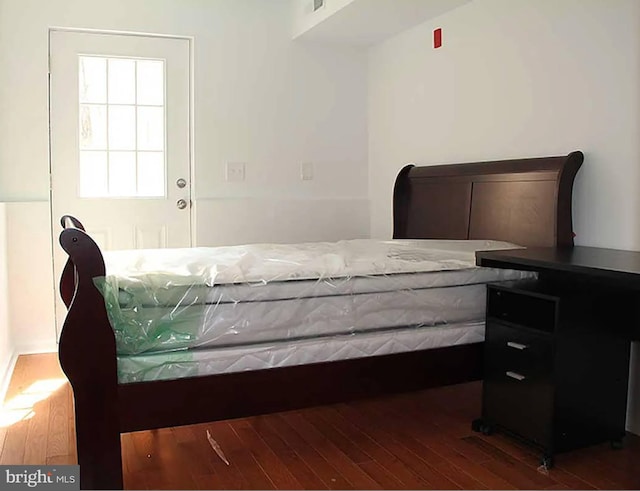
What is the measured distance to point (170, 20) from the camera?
13.6 ft

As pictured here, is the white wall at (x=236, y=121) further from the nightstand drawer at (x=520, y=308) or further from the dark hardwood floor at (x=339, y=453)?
the nightstand drawer at (x=520, y=308)

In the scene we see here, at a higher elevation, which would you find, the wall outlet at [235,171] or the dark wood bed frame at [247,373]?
the wall outlet at [235,171]

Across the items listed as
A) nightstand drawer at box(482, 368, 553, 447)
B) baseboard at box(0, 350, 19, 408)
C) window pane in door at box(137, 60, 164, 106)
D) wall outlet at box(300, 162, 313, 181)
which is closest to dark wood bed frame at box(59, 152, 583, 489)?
nightstand drawer at box(482, 368, 553, 447)

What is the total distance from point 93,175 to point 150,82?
0.70m

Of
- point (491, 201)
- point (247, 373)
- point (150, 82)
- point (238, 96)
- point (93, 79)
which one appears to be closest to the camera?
point (247, 373)

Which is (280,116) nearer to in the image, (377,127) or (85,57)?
(377,127)

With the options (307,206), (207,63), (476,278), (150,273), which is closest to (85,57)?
(207,63)

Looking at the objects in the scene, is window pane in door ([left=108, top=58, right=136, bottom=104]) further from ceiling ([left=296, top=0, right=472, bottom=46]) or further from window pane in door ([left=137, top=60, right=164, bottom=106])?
ceiling ([left=296, top=0, right=472, bottom=46])

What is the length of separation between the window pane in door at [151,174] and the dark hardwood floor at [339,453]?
158cm

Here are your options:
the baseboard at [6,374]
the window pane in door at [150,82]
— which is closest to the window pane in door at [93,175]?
the window pane in door at [150,82]

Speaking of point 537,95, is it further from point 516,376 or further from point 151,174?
point 151,174

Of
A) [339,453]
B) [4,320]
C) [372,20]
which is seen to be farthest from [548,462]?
[4,320]

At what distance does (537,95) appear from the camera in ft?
10.1

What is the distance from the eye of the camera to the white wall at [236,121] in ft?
12.8
